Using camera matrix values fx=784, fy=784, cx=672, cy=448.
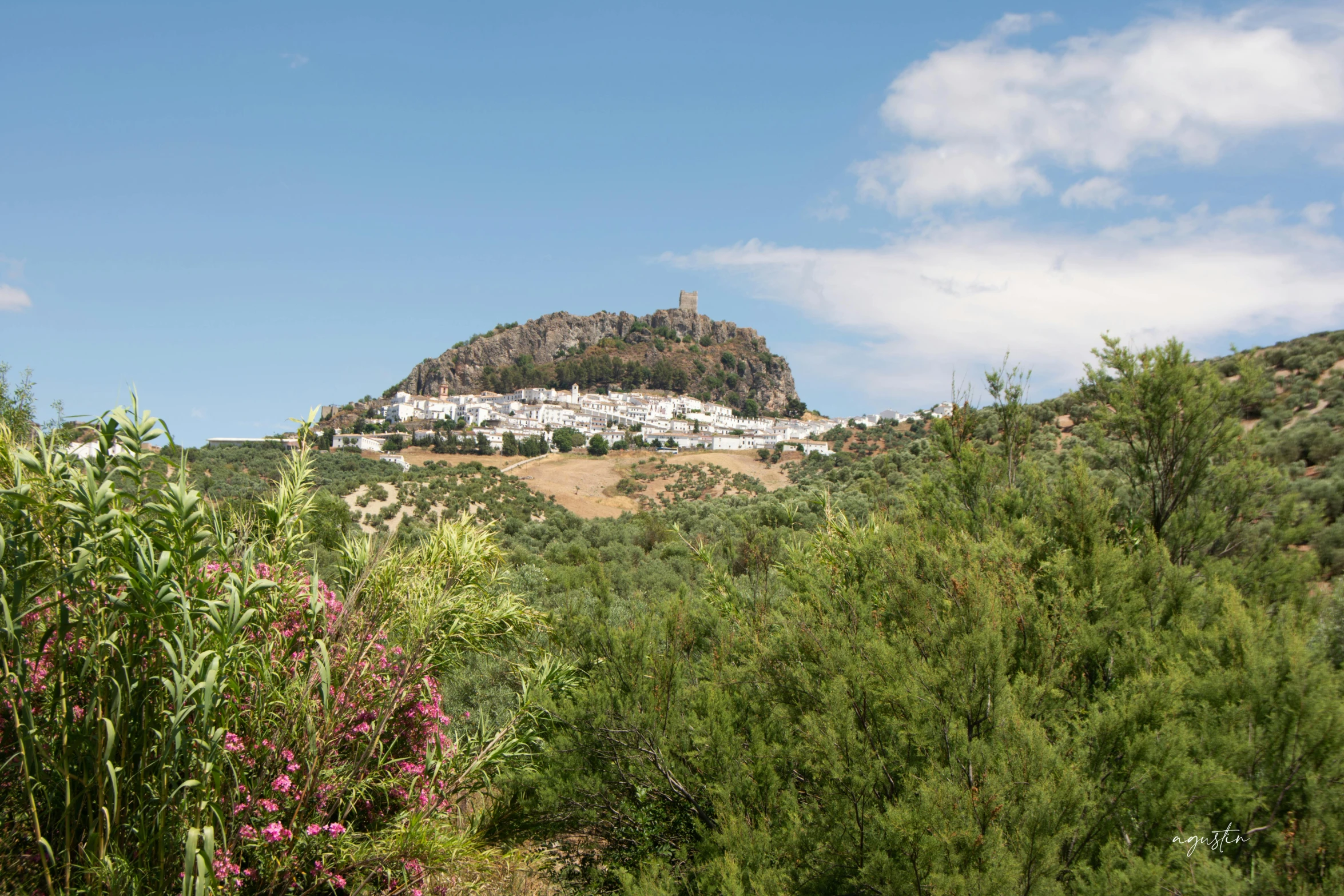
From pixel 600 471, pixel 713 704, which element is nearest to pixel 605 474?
pixel 600 471

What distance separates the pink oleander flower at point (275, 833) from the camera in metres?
3.73

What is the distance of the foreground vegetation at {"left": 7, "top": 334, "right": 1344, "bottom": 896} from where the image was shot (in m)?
3.14

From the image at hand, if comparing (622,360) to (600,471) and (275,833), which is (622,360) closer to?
(600,471)

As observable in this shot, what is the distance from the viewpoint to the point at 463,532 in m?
5.49

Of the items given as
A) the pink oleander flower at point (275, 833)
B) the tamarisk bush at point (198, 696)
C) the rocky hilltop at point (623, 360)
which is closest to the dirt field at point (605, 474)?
the tamarisk bush at point (198, 696)

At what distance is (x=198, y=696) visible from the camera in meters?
3.33

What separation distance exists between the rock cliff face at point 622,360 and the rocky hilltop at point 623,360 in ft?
0.53

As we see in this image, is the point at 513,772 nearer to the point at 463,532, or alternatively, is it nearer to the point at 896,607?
the point at 463,532

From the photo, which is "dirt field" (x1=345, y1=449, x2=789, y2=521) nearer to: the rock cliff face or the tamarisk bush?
the tamarisk bush

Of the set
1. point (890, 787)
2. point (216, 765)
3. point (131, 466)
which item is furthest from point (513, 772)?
point (131, 466)

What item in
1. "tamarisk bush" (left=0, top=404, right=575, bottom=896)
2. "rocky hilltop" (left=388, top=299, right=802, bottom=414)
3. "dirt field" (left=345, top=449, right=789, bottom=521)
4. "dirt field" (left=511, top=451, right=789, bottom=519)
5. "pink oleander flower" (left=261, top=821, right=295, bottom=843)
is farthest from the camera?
"rocky hilltop" (left=388, top=299, right=802, bottom=414)

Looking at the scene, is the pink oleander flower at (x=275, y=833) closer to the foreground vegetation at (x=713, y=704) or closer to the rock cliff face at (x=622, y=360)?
the foreground vegetation at (x=713, y=704)

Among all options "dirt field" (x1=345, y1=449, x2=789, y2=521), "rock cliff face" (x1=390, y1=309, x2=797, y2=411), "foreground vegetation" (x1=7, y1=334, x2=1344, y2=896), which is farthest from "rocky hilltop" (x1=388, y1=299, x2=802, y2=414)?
"foreground vegetation" (x1=7, y1=334, x2=1344, y2=896)

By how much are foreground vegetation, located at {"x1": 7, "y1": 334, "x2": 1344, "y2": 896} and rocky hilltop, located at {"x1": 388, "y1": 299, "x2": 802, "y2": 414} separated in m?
127
